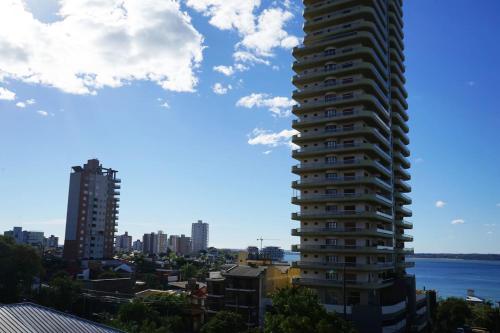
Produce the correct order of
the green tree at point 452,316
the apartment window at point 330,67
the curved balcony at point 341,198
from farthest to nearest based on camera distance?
the apartment window at point 330,67 → the green tree at point 452,316 → the curved balcony at point 341,198

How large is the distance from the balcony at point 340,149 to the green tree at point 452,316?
97.0 feet

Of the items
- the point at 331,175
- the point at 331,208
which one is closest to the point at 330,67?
the point at 331,175

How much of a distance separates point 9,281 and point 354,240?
6627 centimetres

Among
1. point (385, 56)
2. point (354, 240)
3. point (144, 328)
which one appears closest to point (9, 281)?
point (144, 328)

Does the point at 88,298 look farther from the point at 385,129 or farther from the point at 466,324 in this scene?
the point at 466,324

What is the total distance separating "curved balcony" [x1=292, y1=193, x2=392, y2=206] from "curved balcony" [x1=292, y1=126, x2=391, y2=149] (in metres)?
10.4

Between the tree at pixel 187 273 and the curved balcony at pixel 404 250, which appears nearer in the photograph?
the curved balcony at pixel 404 250

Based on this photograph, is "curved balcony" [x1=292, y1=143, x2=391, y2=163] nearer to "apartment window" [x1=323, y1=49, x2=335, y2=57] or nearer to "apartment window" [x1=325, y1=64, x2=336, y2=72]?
"apartment window" [x1=325, y1=64, x2=336, y2=72]

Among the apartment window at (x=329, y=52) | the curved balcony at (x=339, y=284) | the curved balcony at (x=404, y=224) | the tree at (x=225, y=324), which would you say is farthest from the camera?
the curved balcony at (x=404, y=224)

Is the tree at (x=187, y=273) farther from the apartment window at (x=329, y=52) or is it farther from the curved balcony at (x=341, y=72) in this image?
the apartment window at (x=329, y=52)

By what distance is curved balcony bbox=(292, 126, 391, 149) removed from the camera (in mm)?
76938

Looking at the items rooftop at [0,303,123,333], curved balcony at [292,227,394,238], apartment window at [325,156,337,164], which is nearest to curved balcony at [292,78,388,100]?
apartment window at [325,156,337,164]

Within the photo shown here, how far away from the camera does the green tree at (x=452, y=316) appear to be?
79.9 metres

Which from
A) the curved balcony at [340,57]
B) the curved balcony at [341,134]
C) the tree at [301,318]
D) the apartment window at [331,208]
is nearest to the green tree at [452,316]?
the apartment window at [331,208]
